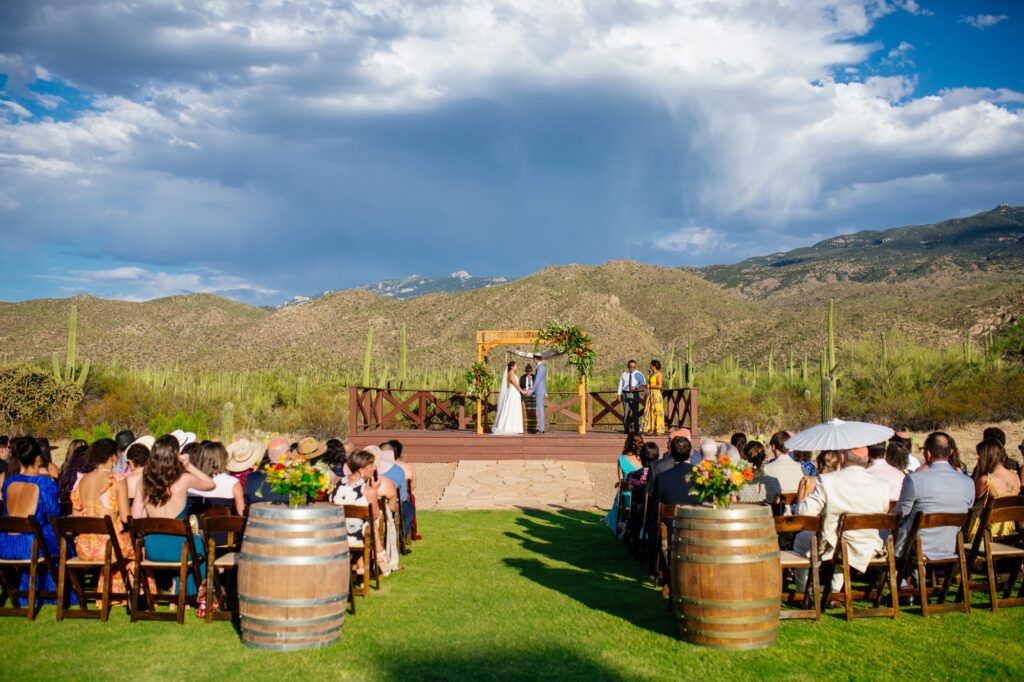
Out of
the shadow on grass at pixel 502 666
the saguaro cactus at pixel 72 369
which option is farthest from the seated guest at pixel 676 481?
the saguaro cactus at pixel 72 369

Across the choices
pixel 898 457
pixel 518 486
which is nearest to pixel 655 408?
pixel 518 486

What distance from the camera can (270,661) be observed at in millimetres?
5113

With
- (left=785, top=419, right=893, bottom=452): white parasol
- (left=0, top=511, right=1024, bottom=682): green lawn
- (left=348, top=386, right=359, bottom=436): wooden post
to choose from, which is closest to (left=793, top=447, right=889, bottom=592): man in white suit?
(left=0, top=511, right=1024, bottom=682): green lawn

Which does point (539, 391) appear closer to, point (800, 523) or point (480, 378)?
point (480, 378)

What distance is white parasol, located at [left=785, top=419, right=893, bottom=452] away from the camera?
7.20 metres

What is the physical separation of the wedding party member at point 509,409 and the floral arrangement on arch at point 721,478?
13.6 metres

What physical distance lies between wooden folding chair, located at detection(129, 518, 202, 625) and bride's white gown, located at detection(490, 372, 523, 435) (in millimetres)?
13090

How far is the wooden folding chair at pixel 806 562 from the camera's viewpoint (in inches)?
231

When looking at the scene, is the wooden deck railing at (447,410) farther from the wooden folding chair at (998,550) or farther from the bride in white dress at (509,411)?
the wooden folding chair at (998,550)

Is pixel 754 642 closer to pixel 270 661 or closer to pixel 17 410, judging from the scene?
pixel 270 661

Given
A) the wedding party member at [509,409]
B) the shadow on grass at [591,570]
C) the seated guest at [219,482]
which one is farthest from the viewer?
the wedding party member at [509,409]

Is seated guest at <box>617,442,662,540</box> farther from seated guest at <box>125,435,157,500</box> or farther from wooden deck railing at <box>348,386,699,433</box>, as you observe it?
wooden deck railing at <box>348,386,699,433</box>

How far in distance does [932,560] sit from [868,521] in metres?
0.78

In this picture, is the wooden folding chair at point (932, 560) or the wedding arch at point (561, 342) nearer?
the wooden folding chair at point (932, 560)
